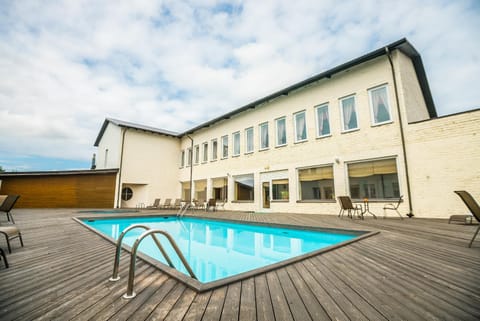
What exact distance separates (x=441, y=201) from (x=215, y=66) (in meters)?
14.5

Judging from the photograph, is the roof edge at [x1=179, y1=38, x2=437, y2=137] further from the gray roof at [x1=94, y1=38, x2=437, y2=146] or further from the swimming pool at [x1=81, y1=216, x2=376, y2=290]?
the swimming pool at [x1=81, y1=216, x2=376, y2=290]

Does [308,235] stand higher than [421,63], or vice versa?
[421,63]

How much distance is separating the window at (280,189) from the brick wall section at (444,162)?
5.73m

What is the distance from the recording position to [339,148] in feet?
33.4

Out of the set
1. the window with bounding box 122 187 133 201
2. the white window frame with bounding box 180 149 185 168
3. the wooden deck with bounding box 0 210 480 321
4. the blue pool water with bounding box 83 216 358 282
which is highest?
the white window frame with bounding box 180 149 185 168

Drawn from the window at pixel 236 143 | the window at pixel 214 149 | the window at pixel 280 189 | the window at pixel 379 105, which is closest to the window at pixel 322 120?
the window at pixel 379 105

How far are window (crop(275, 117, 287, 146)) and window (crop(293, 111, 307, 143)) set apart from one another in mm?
785

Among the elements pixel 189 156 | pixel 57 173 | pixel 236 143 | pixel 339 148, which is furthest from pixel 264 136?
pixel 57 173

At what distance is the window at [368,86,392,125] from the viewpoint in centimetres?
914

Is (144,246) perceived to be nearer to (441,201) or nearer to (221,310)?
(221,310)

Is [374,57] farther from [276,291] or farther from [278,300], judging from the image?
[278,300]

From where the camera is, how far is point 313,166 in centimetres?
1105

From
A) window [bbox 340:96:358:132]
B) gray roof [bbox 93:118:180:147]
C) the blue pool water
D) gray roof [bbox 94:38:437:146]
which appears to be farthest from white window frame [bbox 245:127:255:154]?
gray roof [bbox 93:118:180:147]

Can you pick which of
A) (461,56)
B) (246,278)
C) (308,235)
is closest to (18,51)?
(246,278)
